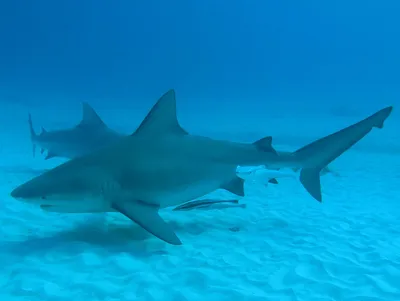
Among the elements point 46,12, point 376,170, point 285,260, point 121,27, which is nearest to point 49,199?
point 285,260

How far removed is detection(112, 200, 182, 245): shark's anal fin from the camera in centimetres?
374

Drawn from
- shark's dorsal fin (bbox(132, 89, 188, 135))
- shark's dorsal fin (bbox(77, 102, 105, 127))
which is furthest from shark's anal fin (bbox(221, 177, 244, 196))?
shark's dorsal fin (bbox(77, 102, 105, 127))

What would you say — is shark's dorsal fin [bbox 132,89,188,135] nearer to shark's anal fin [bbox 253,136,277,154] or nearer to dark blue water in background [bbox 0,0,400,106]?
shark's anal fin [bbox 253,136,277,154]

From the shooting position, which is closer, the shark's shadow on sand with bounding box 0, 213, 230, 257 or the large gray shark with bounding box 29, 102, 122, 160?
the shark's shadow on sand with bounding box 0, 213, 230, 257

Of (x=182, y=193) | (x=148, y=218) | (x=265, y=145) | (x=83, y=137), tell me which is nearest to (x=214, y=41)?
(x=83, y=137)

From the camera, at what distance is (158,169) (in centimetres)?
450

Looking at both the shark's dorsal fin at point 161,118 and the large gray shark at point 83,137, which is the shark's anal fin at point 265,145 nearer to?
the shark's dorsal fin at point 161,118

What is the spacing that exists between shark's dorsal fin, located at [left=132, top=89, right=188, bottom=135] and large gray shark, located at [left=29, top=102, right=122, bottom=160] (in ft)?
10.3

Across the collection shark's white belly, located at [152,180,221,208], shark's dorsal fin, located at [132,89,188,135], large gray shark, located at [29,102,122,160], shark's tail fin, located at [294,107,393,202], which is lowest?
shark's white belly, located at [152,180,221,208]

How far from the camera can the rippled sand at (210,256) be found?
11.3 ft

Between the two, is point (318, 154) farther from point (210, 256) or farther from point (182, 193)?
point (210, 256)

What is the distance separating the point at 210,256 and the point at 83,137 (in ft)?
15.0

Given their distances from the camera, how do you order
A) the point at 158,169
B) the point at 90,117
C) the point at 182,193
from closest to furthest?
the point at 158,169 → the point at 182,193 → the point at 90,117

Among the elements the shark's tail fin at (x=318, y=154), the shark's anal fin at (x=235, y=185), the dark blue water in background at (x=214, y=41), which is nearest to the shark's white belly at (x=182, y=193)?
the shark's anal fin at (x=235, y=185)
